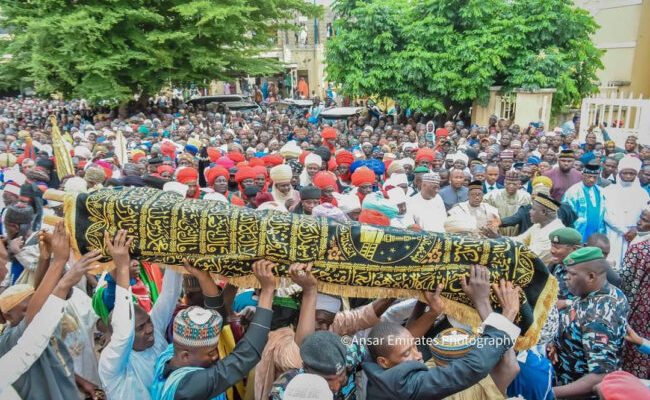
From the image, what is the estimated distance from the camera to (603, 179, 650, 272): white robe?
6695 millimetres

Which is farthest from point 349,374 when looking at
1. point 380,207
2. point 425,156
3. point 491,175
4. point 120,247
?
point 425,156

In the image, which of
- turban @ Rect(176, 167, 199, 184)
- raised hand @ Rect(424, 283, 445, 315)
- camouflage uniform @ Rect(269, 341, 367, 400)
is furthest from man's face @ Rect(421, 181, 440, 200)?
camouflage uniform @ Rect(269, 341, 367, 400)

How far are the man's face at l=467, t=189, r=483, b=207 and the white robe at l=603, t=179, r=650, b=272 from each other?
194 centimetres

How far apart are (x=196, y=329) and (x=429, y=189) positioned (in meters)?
4.35

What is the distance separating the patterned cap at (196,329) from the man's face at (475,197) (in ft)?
14.4

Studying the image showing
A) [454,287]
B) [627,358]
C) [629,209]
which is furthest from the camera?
[629,209]

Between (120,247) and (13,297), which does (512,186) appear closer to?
(120,247)

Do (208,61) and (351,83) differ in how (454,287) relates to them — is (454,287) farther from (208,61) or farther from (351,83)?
(208,61)

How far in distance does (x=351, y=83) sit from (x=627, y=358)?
15.8 m

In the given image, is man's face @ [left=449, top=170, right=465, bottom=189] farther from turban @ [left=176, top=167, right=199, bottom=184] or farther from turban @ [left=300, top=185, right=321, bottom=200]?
turban @ [left=176, top=167, right=199, bottom=184]

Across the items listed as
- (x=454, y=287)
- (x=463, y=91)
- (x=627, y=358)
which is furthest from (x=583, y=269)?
(x=463, y=91)

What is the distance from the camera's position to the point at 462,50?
1702cm

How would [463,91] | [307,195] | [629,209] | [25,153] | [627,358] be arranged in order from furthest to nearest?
[463,91] → [25,153] → [629,209] → [307,195] → [627,358]

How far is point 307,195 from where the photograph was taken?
528 cm
